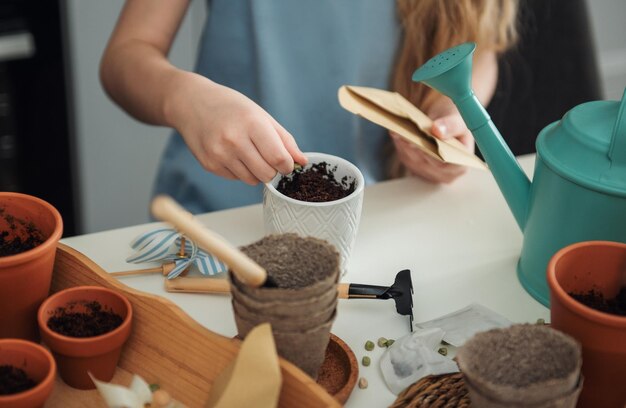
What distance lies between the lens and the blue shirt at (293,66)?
1276 millimetres

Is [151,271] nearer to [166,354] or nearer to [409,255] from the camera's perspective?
[166,354]

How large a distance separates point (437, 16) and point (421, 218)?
0.39 m

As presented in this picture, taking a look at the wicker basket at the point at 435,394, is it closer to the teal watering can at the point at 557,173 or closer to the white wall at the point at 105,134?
the teal watering can at the point at 557,173

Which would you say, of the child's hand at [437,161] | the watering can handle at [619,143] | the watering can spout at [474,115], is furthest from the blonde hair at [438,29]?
the watering can handle at [619,143]

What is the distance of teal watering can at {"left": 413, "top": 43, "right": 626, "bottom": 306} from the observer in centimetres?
76

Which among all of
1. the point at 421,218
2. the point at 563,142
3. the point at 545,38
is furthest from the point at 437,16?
the point at 545,38

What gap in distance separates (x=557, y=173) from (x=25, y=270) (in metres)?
0.50

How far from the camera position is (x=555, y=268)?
0.67 meters

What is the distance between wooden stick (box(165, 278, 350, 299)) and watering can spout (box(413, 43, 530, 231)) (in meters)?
0.30

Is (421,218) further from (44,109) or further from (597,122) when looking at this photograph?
(44,109)

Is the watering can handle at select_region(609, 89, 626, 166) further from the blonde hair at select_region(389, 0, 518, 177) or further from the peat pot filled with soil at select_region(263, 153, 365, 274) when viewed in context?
the blonde hair at select_region(389, 0, 518, 177)

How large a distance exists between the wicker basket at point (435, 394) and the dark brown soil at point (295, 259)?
132mm

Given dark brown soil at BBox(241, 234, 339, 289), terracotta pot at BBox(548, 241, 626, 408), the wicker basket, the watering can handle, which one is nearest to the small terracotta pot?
dark brown soil at BBox(241, 234, 339, 289)

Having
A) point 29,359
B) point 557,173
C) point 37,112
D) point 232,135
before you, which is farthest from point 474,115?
point 37,112
